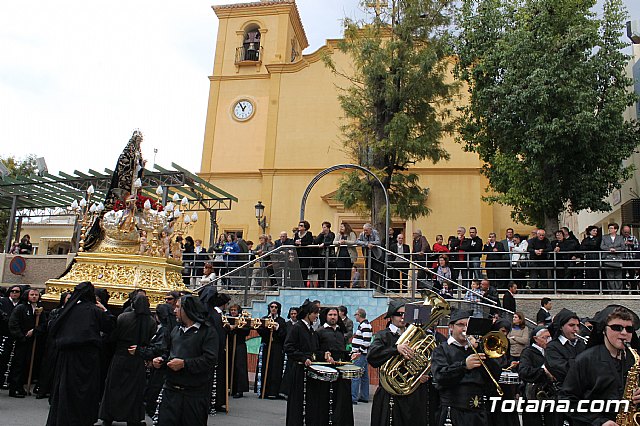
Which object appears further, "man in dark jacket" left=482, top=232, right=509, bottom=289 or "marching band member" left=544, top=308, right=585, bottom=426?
"man in dark jacket" left=482, top=232, right=509, bottom=289

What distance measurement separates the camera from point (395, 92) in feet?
57.7

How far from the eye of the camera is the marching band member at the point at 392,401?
20.5 feet

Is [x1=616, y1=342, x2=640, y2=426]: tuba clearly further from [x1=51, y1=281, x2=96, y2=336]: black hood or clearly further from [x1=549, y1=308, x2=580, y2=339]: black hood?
[x1=51, y1=281, x2=96, y2=336]: black hood

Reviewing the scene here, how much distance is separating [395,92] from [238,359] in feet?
33.3

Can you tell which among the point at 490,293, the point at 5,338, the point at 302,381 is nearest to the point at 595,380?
the point at 302,381

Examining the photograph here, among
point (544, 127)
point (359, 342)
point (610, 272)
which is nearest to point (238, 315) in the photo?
point (359, 342)

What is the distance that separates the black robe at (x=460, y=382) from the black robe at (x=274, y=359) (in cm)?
580

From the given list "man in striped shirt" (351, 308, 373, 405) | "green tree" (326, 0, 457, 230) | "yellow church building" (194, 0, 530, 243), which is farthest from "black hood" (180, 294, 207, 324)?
"yellow church building" (194, 0, 530, 243)

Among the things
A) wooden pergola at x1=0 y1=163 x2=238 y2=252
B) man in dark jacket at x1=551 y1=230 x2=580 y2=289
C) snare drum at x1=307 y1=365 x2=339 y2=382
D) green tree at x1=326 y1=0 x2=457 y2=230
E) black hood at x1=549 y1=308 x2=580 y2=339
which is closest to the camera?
black hood at x1=549 y1=308 x2=580 y2=339

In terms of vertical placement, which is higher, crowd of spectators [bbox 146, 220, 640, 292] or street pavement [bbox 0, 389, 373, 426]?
crowd of spectators [bbox 146, 220, 640, 292]

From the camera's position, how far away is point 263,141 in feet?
92.6

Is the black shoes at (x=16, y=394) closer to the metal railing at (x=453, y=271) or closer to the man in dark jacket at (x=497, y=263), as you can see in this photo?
the metal railing at (x=453, y=271)

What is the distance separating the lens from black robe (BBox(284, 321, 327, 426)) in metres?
7.47

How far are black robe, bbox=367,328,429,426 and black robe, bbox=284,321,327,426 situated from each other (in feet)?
3.75
